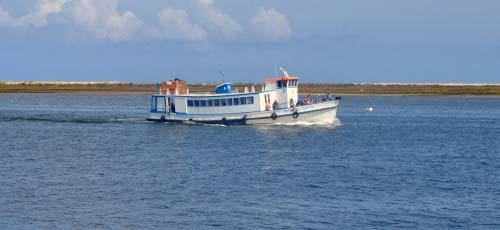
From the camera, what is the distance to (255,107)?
75.9 m

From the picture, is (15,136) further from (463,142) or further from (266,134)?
(463,142)

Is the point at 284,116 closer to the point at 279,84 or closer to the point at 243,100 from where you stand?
the point at 279,84

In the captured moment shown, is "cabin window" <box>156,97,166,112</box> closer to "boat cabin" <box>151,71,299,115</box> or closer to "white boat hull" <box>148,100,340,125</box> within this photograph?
"boat cabin" <box>151,71,299,115</box>

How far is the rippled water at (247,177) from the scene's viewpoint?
33.4 metres

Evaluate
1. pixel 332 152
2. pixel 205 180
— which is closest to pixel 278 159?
pixel 332 152

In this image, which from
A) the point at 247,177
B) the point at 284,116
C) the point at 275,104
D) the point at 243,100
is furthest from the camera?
the point at 243,100

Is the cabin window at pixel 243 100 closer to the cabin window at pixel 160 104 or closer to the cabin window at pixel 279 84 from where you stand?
the cabin window at pixel 279 84

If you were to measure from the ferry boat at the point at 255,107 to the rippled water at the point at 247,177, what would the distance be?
1.28 meters

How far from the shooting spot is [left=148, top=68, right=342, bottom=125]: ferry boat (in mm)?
74938

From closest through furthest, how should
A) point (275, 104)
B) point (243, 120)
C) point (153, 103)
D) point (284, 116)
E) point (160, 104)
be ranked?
point (284, 116) → point (275, 104) → point (243, 120) → point (160, 104) → point (153, 103)

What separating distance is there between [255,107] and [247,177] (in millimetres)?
31650

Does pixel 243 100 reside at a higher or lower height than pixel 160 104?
higher

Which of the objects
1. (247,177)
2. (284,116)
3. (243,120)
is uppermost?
(284,116)

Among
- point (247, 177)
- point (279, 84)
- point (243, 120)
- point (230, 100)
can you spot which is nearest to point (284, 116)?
point (279, 84)
